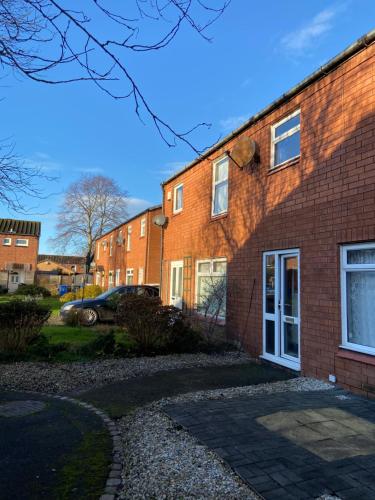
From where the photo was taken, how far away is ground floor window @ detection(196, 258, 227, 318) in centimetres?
1044

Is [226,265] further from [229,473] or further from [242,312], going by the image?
[229,473]

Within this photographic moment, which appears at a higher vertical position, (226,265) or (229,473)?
(226,265)

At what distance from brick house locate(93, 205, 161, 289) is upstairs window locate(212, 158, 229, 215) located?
1174 centimetres

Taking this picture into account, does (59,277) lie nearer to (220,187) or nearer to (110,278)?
(110,278)

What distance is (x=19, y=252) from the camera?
46.3 metres

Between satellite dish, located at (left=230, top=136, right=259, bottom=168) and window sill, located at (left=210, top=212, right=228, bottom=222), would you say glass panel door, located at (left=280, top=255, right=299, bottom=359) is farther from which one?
window sill, located at (left=210, top=212, right=228, bottom=222)

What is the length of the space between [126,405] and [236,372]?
265 centimetres

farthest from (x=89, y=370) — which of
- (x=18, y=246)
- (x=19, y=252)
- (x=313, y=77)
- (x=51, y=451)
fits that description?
(x=18, y=246)

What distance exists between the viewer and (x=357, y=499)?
2887mm

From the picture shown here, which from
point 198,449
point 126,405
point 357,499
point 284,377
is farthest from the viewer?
point 284,377

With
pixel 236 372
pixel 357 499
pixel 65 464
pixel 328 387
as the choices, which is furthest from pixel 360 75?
pixel 65 464

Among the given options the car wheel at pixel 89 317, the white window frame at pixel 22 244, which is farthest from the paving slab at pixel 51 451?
the white window frame at pixel 22 244

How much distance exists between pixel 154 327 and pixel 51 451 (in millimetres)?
5333

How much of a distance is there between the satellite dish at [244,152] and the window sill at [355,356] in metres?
4.79
